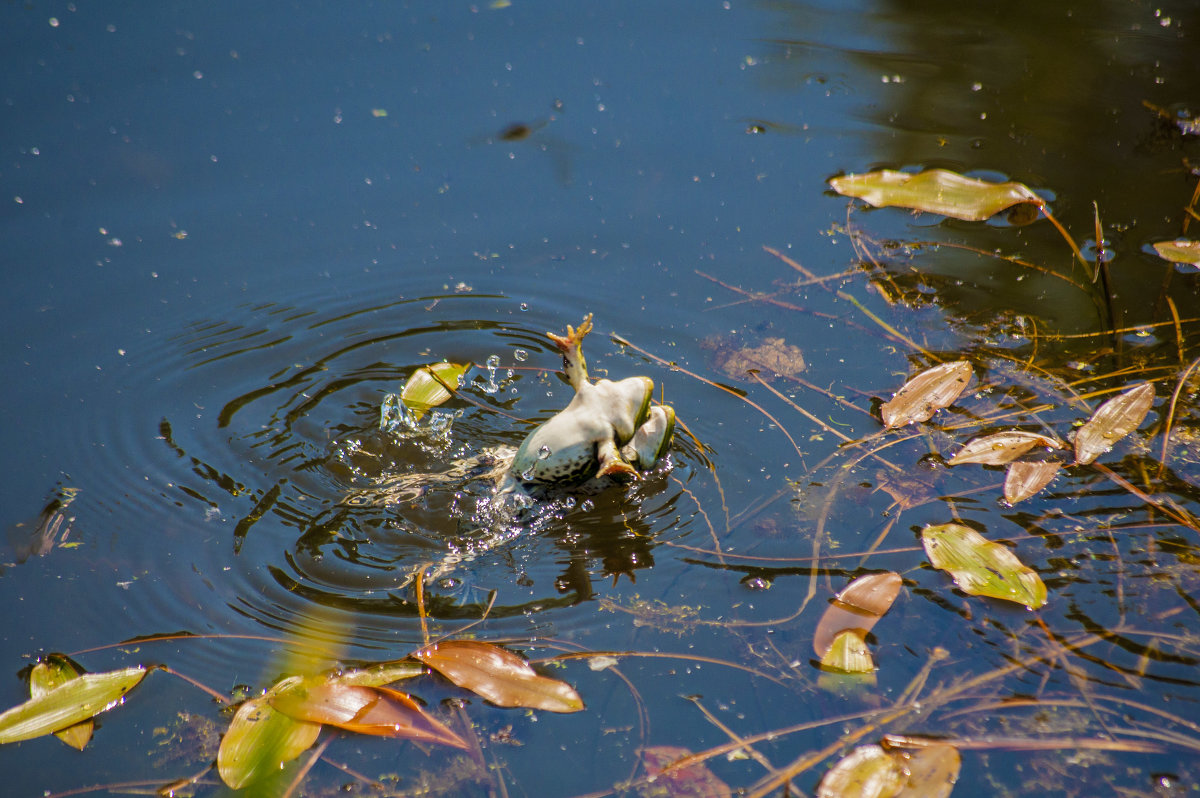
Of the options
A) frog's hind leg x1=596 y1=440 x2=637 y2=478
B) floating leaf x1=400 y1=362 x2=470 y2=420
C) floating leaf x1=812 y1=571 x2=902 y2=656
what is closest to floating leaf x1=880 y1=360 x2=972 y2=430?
floating leaf x1=812 y1=571 x2=902 y2=656

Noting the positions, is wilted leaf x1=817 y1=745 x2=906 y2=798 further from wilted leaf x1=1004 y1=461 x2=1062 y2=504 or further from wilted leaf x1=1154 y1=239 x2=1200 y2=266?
wilted leaf x1=1154 y1=239 x2=1200 y2=266

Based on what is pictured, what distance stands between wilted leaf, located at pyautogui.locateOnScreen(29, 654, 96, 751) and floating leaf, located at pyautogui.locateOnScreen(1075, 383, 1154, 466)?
2.81 meters

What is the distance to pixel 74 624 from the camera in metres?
2.33

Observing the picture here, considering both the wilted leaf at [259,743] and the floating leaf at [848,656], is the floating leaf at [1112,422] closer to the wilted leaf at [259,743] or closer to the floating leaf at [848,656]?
the floating leaf at [848,656]

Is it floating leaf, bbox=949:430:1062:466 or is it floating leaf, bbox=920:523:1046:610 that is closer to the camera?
floating leaf, bbox=920:523:1046:610

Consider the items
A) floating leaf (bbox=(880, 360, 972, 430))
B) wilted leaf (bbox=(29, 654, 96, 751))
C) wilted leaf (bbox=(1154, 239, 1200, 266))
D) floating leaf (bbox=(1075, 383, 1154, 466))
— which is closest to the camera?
wilted leaf (bbox=(29, 654, 96, 751))

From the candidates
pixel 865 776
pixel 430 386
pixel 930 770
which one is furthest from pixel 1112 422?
pixel 430 386

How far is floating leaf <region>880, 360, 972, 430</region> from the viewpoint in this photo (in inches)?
113

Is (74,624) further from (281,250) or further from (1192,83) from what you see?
(1192,83)

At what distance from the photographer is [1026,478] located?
2674 mm

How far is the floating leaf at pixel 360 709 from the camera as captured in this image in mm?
2080

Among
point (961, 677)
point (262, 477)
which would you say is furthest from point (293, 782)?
point (961, 677)

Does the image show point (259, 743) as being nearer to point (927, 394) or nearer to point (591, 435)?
point (591, 435)

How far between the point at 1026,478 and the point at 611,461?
4.25ft
